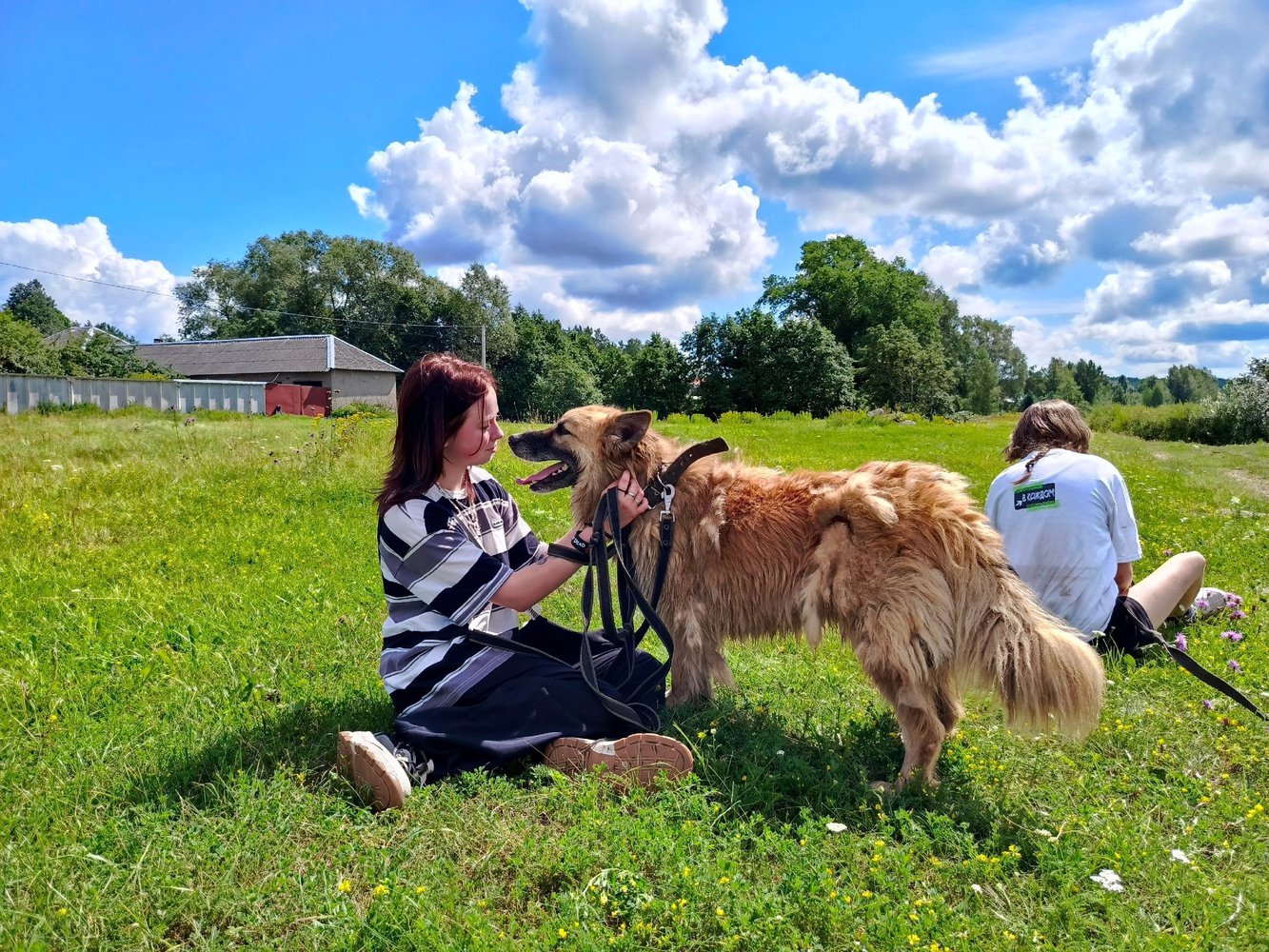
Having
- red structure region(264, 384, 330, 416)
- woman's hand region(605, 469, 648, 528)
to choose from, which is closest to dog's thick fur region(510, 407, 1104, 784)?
woman's hand region(605, 469, 648, 528)

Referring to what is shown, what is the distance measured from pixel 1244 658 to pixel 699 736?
12.2 ft

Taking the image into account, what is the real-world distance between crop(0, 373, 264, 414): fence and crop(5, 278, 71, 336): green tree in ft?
198

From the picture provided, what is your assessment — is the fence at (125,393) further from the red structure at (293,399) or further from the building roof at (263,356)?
the building roof at (263,356)

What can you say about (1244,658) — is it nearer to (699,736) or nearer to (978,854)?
(978,854)

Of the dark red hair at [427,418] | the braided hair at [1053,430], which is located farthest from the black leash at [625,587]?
the braided hair at [1053,430]

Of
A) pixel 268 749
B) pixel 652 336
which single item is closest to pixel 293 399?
pixel 652 336

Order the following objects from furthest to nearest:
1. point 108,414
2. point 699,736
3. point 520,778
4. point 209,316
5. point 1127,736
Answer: point 209,316, point 108,414, point 1127,736, point 699,736, point 520,778

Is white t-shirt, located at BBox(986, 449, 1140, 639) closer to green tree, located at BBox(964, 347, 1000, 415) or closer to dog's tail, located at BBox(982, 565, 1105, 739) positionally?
dog's tail, located at BBox(982, 565, 1105, 739)

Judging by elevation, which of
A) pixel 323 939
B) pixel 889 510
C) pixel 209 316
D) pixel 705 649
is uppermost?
pixel 209 316

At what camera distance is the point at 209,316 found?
63.5 meters

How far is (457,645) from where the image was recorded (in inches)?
128

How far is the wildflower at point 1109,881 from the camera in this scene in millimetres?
2465

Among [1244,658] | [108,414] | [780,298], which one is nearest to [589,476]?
[1244,658]

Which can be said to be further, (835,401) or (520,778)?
(835,401)
